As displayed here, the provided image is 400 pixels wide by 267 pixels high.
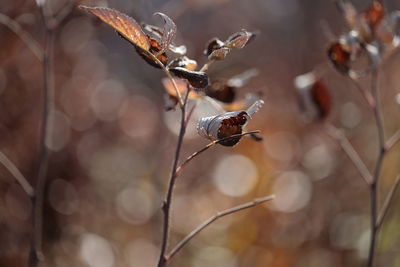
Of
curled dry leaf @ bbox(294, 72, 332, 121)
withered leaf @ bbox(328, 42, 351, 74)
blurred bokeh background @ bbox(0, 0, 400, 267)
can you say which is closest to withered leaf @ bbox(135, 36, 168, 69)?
withered leaf @ bbox(328, 42, 351, 74)

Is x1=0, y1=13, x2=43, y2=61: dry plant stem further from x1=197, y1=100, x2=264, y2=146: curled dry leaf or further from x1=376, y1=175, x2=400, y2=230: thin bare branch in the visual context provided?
x1=376, y1=175, x2=400, y2=230: thin bare branch

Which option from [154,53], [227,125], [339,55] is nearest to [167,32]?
[154,53]

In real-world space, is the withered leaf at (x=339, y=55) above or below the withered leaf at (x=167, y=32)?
below

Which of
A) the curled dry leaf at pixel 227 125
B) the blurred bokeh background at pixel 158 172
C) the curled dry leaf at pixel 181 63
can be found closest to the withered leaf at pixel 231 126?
the curled dry leaf at pixel 227 125

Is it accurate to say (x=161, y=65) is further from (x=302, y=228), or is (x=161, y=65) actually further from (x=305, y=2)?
(x=305, y=2)

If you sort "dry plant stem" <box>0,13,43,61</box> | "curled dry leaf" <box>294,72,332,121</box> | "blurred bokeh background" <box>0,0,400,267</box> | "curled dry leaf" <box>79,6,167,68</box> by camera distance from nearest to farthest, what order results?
1. "curled dry leaf" <box>79,6,167,68</box>
2. "dry plant stem" <box>0,13,43,61</box>
3. "curled dry leaf" <box>294,72,332,121</box>
4. "blurred bokeh background" <box>0,0,400,267</box>

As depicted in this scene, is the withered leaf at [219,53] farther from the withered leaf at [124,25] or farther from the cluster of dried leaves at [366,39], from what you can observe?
the cluster of dried leaves at [366,39]

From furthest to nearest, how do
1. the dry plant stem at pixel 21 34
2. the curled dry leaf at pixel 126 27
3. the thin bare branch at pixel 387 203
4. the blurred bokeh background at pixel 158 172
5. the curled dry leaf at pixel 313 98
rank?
the blurred bokeh background at pixel 158 172 < the curled dry leaf at pixel 313 98 < the dry plant stem at pixel 21 34 < the thin bare branch at pixel 387 203 < the curled dry leaf at pixel 126 27

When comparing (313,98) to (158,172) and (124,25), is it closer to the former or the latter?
(124,25)
